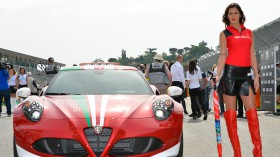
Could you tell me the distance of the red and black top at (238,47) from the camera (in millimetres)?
5707

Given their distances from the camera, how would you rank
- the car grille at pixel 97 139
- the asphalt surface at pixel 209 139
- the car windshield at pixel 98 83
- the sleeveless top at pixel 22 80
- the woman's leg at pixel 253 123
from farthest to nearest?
the sleeveless top at pixel 22 80 → the asphalt surface at pixel 209 139 → the car windshield at pixel 98 83 → the woman's leg at pixel 253 123 → the car grille at pixel 97 139

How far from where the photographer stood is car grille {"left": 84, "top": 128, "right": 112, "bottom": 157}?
4.72 metres

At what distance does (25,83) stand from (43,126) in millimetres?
12745

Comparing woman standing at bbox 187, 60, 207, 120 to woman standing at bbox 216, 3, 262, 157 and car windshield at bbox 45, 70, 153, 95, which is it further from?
woman standing at bbox 216, 3, 262, 157

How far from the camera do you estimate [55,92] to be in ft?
20.2

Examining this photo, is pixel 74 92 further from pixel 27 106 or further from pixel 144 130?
pixel 144 130

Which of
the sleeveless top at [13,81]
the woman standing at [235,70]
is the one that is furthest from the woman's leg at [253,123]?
the sleeveless top at [13,81]

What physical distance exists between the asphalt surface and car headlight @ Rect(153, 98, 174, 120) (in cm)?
173

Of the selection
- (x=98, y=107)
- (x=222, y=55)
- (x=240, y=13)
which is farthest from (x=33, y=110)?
(x=240, y=13)

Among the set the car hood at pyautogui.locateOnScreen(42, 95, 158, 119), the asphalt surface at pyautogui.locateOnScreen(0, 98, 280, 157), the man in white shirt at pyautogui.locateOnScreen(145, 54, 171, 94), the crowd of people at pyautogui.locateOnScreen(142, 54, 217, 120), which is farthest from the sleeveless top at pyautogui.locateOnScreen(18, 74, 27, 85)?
the car hood at pyautogui.locateOnScreen(42, 95, 158, 119)

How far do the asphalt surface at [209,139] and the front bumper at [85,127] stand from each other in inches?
76.4

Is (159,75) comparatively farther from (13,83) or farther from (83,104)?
(13,83)

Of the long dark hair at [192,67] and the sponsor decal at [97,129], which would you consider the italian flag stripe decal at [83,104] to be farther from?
the long dark hair at [192,67]

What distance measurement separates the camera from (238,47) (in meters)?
5.70
